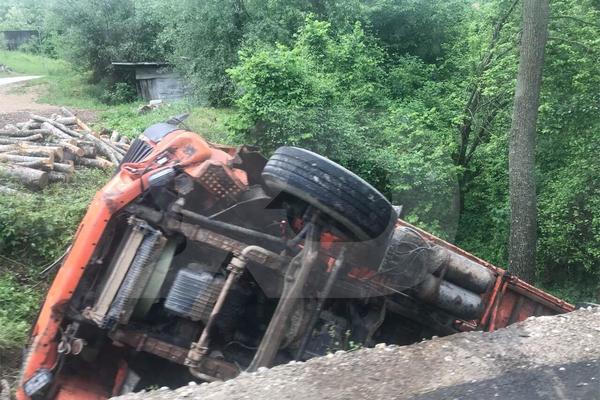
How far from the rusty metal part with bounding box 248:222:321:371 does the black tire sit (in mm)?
225

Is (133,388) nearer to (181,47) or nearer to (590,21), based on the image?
(590,21)

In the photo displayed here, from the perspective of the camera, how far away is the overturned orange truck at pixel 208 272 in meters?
4.17

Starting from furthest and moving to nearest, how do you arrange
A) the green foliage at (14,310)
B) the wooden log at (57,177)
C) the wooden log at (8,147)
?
the wooden log at (8,147)
the wooden log at (57,177)
the green foliage at (14,310)

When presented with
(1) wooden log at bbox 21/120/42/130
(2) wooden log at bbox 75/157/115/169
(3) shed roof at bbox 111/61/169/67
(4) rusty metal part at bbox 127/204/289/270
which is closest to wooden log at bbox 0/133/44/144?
(1) wooden log at bbox 21/120/42/130

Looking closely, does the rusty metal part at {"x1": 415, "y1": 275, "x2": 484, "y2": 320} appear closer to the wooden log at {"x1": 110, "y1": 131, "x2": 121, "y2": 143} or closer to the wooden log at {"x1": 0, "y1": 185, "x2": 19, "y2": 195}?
the wooden log at {"x1": 0, "y1": 185, "x2": 19, "y2": 195}

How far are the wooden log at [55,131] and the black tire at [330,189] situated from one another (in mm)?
9116

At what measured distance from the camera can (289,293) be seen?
13.7 feet

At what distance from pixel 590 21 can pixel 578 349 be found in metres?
9.34

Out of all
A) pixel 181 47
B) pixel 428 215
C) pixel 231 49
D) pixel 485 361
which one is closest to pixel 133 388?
pixel 485 361

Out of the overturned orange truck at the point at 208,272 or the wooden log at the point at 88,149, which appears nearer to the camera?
the overturned orange truck at the point at 208,272

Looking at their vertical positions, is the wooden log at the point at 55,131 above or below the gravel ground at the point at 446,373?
below

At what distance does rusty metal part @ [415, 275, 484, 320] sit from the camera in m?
4.91

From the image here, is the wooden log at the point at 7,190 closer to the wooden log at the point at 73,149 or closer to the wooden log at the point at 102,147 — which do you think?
the wooden log at the point at 73,149

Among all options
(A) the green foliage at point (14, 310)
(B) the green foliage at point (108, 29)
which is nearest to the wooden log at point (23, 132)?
(A) the green foliage at point (14, 310)
